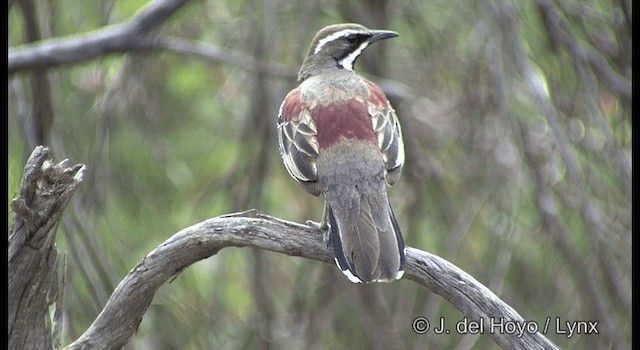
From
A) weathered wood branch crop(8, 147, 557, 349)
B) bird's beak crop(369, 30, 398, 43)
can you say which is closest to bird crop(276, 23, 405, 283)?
weathered wood branch crop(8, 147, 557, 349)

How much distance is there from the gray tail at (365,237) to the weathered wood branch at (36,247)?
1332 mm

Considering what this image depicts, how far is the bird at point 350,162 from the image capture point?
5.44 m

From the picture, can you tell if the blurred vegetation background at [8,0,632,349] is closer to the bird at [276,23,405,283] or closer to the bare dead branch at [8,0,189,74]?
the bare dead branch at [8,0,189,74]

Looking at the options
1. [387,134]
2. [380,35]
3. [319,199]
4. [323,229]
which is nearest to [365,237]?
[323,229]

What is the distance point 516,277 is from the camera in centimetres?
936

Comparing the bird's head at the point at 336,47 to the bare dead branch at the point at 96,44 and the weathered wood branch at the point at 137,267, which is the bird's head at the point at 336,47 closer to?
the bare dead branch at the point at 96,44

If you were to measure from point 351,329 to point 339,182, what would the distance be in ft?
11.8

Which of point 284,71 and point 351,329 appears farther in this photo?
point 351,329

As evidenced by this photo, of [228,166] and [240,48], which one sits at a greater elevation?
[240,48]

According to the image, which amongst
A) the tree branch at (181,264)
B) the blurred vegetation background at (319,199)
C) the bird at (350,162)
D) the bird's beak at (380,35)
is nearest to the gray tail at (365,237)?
the bird at (350,162)

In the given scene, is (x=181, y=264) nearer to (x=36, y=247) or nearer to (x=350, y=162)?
(x=36, y=247)

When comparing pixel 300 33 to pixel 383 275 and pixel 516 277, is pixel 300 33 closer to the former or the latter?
pixel 516 277
